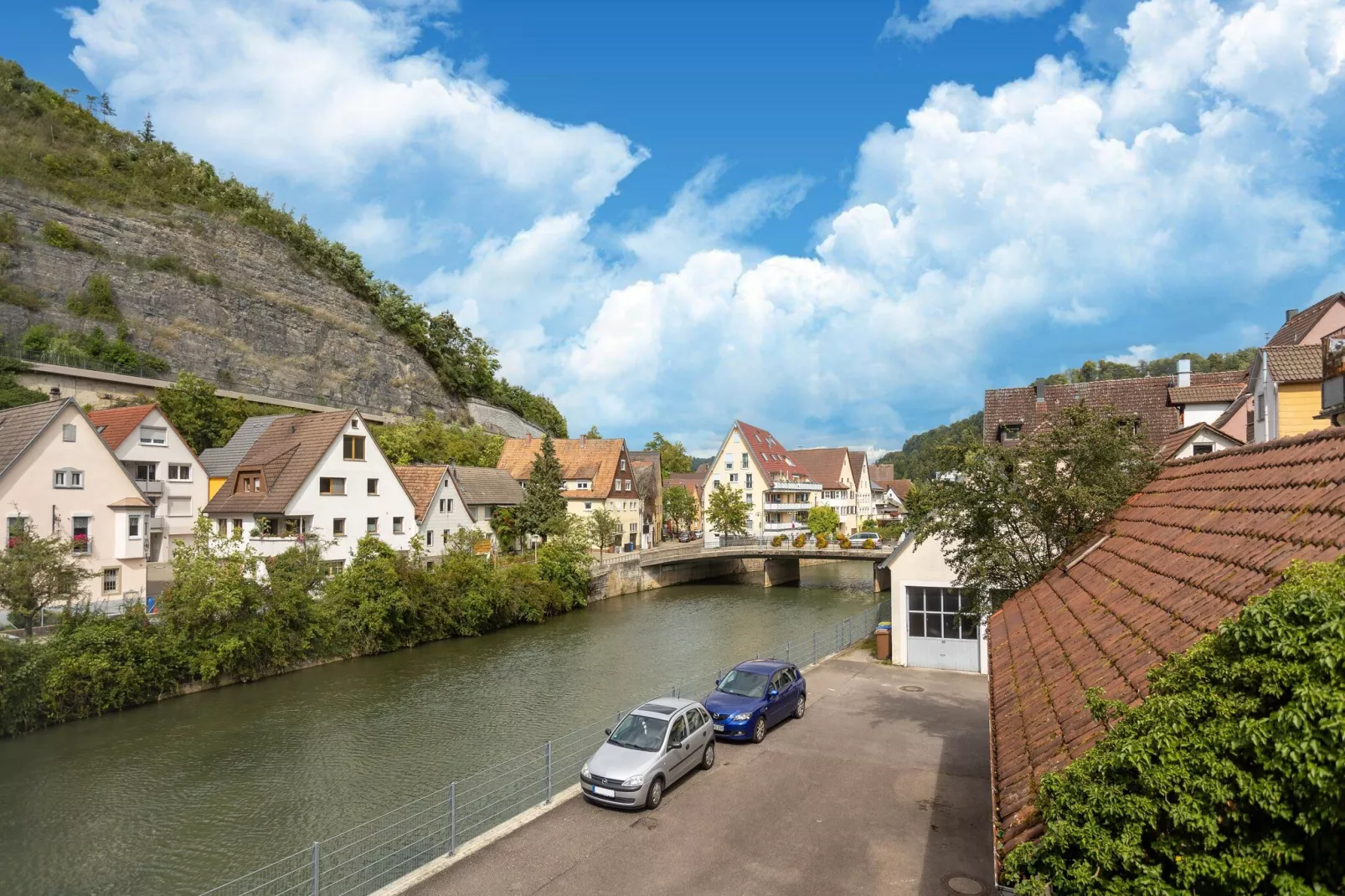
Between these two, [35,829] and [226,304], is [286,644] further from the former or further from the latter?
→ [226,304]

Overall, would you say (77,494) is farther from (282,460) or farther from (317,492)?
(317,492)

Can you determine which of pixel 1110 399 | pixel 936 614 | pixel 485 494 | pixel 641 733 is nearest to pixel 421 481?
pixel 485 494

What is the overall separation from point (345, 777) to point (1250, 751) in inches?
838

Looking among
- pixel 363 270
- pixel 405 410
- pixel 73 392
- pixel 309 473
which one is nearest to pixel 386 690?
pixel 309 473

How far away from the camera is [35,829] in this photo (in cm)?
1708

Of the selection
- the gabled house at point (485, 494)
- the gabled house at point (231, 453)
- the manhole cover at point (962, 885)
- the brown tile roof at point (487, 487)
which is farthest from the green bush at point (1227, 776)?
the brown tile roof at point (487, 487)

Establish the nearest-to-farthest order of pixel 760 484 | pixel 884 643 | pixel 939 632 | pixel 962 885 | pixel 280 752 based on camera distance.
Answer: pixel 962 885 < pixel 280 752 < pixel 939 632 < pixel 884 643 < pixel 760 484

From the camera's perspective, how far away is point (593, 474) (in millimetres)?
72500

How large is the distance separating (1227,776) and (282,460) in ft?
144

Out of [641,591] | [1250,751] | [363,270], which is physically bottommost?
[641,591]

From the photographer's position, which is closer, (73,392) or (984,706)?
A: (984,706)

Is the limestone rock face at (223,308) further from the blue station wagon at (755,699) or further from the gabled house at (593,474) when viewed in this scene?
the blue station wagon at (755,699)

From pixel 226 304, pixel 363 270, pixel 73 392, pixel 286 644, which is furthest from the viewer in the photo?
pixel 363 270

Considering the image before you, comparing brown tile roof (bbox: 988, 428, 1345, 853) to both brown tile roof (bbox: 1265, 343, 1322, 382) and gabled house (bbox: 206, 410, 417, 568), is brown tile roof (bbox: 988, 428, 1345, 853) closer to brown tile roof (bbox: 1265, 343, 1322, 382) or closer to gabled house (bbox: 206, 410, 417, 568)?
brown tile roof (bbox: 1265, 343, 1322, 382)
